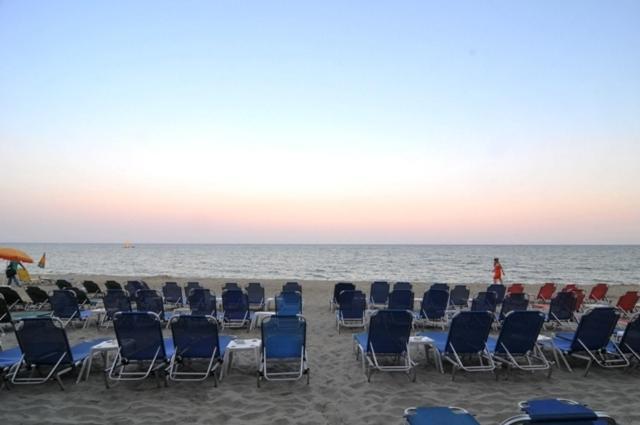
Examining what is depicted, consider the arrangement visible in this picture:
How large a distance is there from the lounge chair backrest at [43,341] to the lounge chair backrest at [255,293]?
6101mm

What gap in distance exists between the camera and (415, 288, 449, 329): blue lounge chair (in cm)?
820

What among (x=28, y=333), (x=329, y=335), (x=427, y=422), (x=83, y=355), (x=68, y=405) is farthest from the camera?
(x=329, y=335)

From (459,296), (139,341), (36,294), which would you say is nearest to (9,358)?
(139,341)

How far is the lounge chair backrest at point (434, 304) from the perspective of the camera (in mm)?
8188

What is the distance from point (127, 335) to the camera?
4648mm

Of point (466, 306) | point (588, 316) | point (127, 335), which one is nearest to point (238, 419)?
point (127, 335)

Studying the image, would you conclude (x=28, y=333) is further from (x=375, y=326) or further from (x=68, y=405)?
(x=375, y=326)

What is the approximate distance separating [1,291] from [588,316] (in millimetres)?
13155

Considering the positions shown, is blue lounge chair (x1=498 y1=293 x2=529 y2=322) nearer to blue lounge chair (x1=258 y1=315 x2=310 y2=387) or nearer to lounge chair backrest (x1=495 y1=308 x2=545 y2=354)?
lounge chair backrest (x1=495 y1=308 x2=545 y2=354)

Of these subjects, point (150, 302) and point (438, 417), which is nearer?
point (438, 417)

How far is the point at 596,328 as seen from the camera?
524 centimetres

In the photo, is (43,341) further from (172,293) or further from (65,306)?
(172,293)

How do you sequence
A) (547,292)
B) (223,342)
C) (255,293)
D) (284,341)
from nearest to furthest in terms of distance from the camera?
1. (284,341)
2. (223,342)
3. (255,293)
4. (547,292)

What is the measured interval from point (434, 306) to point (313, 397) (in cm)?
464
